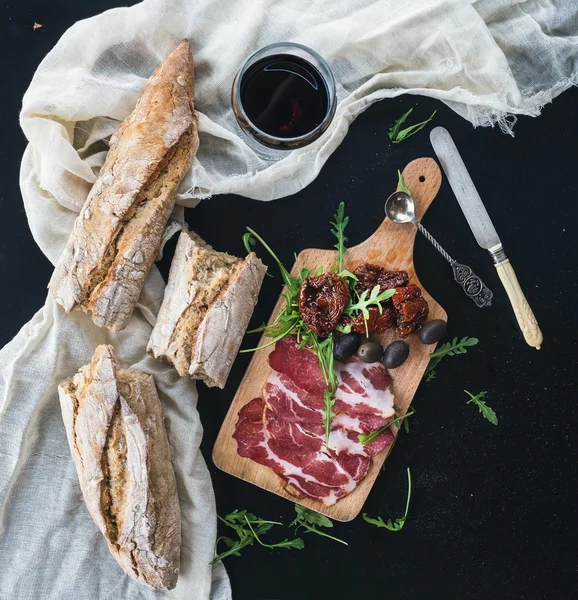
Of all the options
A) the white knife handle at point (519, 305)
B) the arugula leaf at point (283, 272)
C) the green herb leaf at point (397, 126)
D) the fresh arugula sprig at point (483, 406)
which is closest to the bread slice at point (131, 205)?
the arugula leaf at point (283, 272)

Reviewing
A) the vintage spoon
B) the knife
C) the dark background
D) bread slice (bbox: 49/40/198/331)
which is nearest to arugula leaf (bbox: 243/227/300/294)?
the dark background

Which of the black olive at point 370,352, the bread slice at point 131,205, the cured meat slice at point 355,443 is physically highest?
the bread slice at point 131,205

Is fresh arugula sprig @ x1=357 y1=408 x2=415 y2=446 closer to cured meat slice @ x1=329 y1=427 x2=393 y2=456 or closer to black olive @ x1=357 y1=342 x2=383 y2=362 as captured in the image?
cured meat slice @ x1=329 y1=427 x2=393 y2=456

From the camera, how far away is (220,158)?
2438mm

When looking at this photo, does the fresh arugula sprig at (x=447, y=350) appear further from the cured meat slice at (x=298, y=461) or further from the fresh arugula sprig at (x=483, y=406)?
the cured meat slice at (x=298, y=461)

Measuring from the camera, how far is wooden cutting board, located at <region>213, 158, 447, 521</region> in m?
2.51

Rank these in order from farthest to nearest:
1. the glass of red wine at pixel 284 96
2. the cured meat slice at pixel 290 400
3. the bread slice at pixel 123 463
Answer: the cured meat slice at pixel 290 400
the glass of red wine at pixel 284 96
the bread slice at pixel 123 463

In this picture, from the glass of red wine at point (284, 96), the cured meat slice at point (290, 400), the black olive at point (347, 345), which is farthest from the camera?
the cured meat slice at point (290, 400)

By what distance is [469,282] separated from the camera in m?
2.54

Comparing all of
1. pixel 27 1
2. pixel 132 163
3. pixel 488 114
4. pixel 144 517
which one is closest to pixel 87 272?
pixel 132 163

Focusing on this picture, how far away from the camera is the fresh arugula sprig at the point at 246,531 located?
2529 mm

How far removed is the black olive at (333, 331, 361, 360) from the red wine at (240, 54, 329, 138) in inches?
32.2

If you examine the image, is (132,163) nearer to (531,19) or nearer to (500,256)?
(500,256)

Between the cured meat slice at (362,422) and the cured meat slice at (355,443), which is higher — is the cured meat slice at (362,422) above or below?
→ above
